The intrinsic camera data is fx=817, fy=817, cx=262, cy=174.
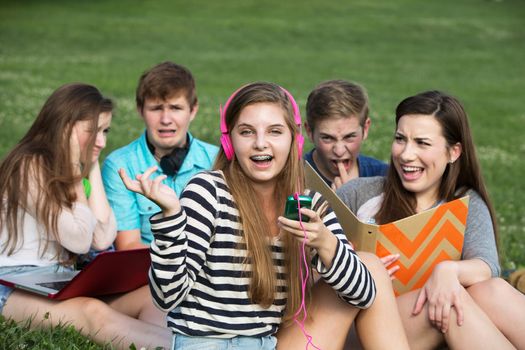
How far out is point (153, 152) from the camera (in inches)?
208

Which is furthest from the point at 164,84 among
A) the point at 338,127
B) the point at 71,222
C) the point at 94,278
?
the point at 94,278

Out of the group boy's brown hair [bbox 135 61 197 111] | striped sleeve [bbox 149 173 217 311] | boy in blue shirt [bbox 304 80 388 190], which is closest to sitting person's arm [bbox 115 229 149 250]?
boy's brown hair [bbox 135 61 197 111]

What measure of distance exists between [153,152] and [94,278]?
136 centimetres

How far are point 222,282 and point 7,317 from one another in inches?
59.7

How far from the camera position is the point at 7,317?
4.23 m

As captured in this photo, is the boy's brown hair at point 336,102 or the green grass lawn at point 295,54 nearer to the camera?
the boy's brown hair at point 336,102

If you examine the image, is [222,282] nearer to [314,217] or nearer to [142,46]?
[314,217]

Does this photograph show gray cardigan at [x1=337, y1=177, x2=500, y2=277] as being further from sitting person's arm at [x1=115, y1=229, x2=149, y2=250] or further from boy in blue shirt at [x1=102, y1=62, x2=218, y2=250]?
sitting person's arm at [x1=115, y1=229, x2=149, y2=250]

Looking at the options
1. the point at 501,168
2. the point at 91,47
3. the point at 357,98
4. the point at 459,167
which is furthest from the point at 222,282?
the point at 91,47

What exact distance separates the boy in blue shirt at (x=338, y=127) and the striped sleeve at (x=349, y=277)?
5.63 feet

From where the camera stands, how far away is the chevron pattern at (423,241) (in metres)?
3.86

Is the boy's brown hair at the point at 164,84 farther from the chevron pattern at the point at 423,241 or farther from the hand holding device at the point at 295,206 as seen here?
the hand holding device at the point at 295,206

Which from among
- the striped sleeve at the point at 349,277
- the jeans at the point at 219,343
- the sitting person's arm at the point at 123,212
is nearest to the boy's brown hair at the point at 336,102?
the sitting person's arm at the point at 123,212

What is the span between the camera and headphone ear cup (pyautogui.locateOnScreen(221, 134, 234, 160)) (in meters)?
3.45
